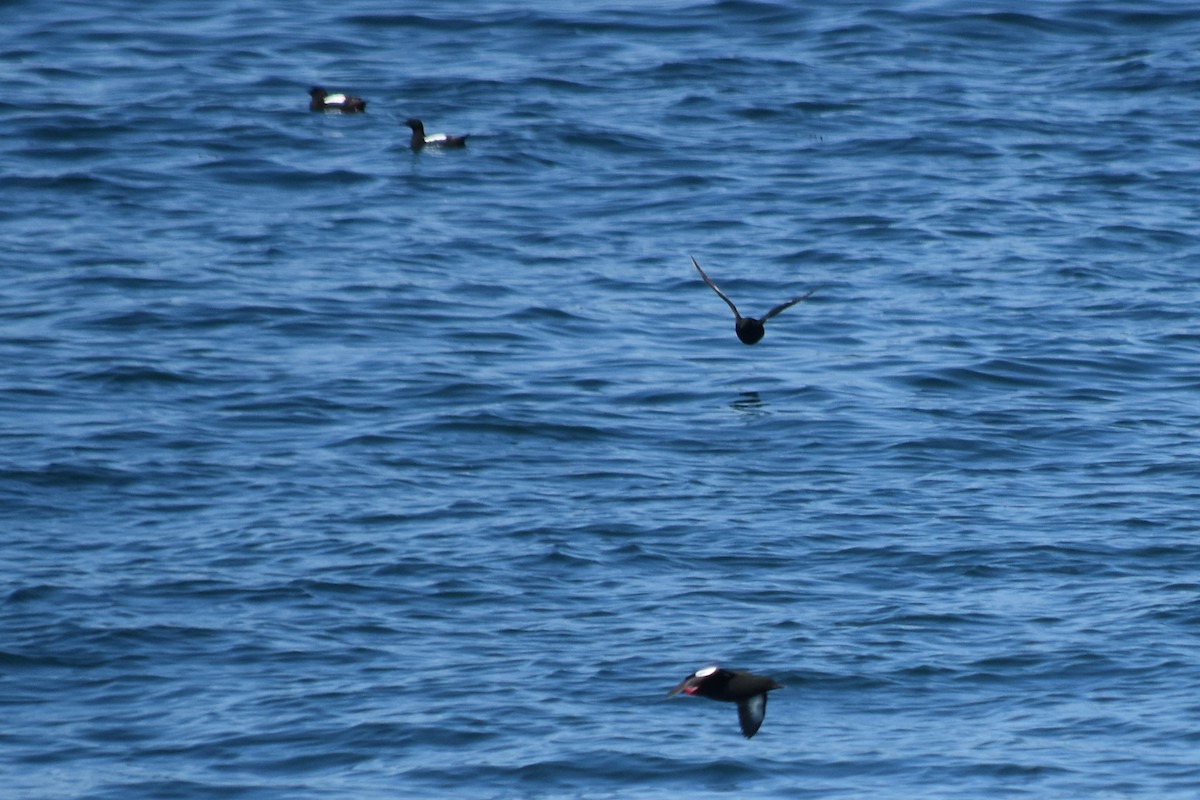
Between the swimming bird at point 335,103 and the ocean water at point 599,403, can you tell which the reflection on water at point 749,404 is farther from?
the swimming bird at point 335,103

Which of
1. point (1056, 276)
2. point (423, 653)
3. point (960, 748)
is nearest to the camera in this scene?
point (960, 748)

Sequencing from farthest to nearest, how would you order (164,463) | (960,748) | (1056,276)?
(1056,276), (164,463), (960,748)

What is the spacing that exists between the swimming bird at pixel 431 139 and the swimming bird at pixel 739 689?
15.6 m

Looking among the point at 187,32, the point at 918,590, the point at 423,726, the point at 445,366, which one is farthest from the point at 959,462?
the point at 187,32

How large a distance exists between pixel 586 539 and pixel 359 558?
173cm

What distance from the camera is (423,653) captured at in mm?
13086

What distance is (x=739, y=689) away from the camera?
1102cm

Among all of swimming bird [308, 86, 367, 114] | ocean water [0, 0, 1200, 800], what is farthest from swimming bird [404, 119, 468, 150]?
swimming bird [308, 86, 367, 114]

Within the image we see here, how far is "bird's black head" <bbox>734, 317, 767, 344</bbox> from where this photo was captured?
18.1 metres

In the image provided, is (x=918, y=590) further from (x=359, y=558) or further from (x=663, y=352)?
(x=663, y=352)

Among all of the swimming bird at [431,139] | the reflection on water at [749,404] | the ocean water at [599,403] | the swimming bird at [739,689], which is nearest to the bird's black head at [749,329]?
the reflection on water at [749,404]

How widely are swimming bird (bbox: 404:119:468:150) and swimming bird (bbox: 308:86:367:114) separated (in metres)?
1.49

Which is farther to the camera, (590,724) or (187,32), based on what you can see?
(187,32)

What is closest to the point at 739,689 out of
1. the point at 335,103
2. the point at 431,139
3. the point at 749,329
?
the point at 749,329
